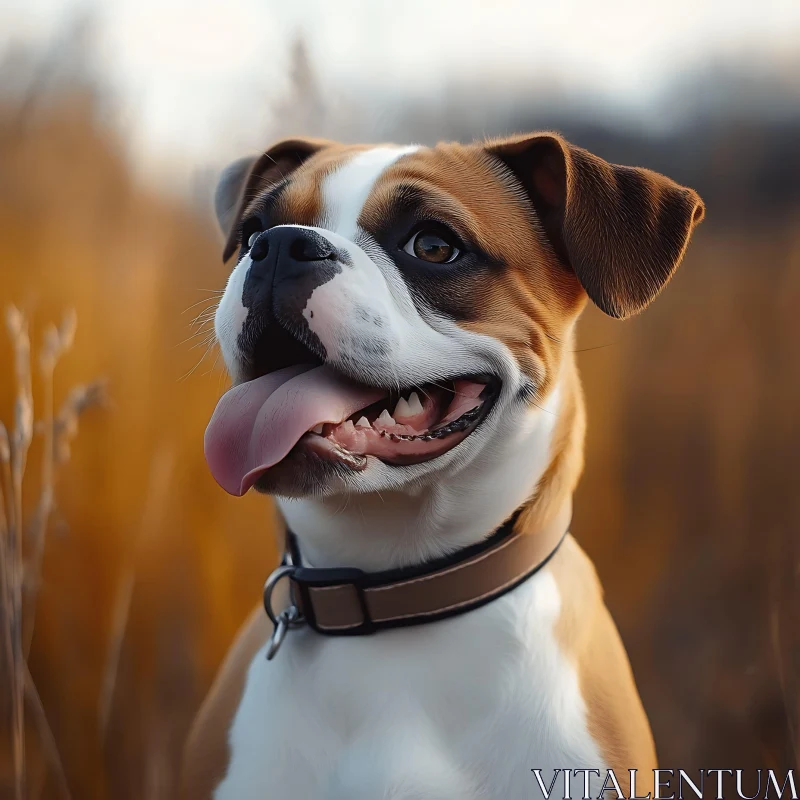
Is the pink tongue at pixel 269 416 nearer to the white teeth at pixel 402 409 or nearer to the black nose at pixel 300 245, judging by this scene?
the white teeth at pixel 402 409

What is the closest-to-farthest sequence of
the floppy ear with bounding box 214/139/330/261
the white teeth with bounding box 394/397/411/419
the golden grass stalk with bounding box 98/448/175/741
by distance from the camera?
the white teeth with bounding box 394/397/411/419 → the floppy ear with bounding box 214/139/330/261 → the golden grass stalk with bounding box 98/448/175/741

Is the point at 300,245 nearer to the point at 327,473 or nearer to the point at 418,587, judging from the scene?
the point at 327,473

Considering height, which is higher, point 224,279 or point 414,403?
point 224,279

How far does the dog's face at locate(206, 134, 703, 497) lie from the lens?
3.92ft

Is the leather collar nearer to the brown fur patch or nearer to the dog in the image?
the dog

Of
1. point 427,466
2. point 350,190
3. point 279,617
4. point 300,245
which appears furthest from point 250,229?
point 279,617

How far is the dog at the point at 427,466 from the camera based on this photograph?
121 centimetres

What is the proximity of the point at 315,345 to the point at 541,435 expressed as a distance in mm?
428

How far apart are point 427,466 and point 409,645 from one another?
0.30 m

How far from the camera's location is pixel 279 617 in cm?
140

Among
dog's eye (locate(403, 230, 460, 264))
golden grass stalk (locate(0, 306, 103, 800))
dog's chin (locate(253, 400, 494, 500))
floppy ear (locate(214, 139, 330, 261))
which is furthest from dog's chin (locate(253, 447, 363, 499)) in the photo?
golden grass stalk (locate(0, 306, 103, 800))

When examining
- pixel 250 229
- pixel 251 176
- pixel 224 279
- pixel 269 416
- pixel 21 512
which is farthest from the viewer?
pixel 224 279

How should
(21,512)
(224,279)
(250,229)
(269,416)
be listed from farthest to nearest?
(224,279), (21,512), (250,229), (269,416)

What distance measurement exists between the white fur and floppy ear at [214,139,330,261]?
32 centimetres
